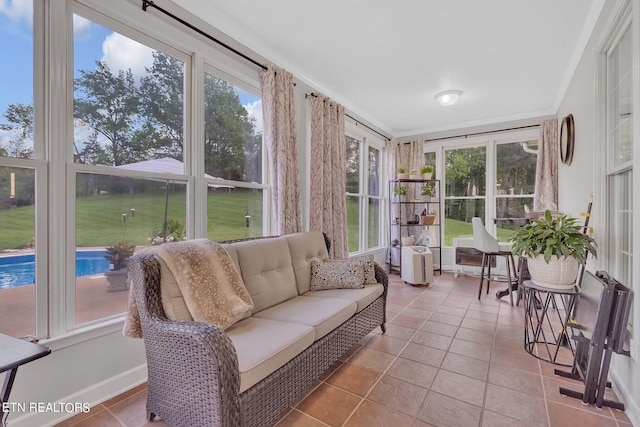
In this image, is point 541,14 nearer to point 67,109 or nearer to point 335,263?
point 335,263

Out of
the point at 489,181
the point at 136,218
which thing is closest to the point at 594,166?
the point at 489,181

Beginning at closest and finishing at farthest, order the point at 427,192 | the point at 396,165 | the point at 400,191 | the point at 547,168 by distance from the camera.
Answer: the point at 547,168, the point at 427,192, the point at 400,191, the point at 396,165

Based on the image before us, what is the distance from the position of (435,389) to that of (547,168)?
401 cm

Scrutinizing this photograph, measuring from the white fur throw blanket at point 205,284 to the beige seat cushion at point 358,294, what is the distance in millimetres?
754

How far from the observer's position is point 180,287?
1632 millimetres

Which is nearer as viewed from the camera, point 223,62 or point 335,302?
point 335,302

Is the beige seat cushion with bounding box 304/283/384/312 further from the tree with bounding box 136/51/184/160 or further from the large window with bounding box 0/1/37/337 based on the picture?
the large window with bounding box 0/1/37/337

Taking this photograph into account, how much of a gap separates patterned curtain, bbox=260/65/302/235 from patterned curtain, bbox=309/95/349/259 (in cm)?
48

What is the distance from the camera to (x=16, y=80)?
160 cm

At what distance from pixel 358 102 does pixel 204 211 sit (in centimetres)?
292

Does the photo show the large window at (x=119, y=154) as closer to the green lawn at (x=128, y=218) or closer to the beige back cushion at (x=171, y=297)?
the green lawn at (x=128, y=218)

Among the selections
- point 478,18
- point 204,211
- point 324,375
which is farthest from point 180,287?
point 478,18

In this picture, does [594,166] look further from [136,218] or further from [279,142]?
[136,218]

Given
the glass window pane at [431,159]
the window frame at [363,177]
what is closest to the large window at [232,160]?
the window frame at [363,177]
